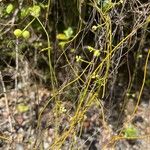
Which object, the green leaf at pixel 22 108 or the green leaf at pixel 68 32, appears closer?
the green leaf at pixel 68 32

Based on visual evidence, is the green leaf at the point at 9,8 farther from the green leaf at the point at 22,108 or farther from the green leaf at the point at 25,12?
the green leaf at the point at 22,108

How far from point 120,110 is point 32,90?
1.97ft

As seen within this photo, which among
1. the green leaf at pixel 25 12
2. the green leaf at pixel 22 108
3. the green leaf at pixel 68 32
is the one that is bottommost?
the green leaf at pixel 22 108

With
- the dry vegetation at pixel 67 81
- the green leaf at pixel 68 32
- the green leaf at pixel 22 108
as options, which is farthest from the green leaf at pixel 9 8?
the green leaf at pixel 22 108

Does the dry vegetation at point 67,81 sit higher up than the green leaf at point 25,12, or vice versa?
the green leaf at point 25,12

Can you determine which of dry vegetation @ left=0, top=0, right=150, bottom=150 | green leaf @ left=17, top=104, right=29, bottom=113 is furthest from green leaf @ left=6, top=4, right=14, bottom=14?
green leaf @ left=17, top=104, right=29, bottom=113

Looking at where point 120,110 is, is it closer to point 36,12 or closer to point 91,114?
point 91,114

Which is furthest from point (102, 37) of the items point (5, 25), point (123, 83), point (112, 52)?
point (123, 83)

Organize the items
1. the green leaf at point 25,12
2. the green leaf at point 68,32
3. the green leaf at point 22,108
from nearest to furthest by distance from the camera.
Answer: the green leaf at point 25,12 < the green leaf at point 68,32 < the green leaf at point 22,108

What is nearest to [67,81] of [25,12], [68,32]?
[68,32]

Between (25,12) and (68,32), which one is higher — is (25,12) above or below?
above

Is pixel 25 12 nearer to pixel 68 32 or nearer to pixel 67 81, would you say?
pixel 68 32

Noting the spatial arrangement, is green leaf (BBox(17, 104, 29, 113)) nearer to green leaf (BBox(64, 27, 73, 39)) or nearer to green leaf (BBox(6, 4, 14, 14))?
green leaf (BBox(64, 27, 73, 39))

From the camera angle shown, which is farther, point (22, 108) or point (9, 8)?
point (22, 108)
